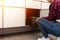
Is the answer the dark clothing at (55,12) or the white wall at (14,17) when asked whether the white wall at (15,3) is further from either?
the dark clothing at (55,12)

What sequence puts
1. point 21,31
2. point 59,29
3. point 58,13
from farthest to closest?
point 21,31
point 58,13
point 59,29

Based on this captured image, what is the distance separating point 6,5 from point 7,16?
0.23 meters

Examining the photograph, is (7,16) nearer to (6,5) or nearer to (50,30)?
(6,5)

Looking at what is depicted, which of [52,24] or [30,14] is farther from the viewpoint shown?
[30,14]

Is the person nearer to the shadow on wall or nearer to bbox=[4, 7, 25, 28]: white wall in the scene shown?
bbox=[4, 7, 25, 28]: white wall

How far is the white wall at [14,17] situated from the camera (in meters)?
2.54

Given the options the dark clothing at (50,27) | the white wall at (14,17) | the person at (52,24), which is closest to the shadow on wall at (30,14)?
the white wall at (14,17)

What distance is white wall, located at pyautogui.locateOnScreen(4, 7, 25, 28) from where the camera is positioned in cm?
254

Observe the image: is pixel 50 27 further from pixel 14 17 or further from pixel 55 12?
pixel 14 17

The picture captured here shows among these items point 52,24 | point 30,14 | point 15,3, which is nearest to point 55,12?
point 52,24

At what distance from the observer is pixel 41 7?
320cm

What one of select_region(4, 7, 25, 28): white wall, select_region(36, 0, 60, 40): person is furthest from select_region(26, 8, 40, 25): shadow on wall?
select_region(36, 0, 60, 40): person

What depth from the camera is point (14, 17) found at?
106 inches

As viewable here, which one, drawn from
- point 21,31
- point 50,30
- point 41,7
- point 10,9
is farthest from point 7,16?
point 50,30
